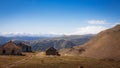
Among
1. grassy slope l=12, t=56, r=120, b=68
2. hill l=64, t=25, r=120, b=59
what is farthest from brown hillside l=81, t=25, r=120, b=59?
grassy slope l=12, t=56, r=120, b=68

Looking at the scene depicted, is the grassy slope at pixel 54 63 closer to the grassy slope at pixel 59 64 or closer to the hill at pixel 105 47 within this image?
the grassy slope at pixel 59 64

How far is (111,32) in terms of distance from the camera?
12925 centimetres

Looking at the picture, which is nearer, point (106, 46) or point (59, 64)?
point (59, 64)

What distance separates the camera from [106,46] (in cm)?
11538

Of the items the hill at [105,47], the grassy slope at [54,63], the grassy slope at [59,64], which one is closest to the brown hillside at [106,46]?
the hill at [105,47]

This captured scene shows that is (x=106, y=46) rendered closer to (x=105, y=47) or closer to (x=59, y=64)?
(x=105, y=47)

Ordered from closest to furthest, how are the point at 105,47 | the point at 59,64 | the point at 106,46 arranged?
the point at 59,64 → the point at 105,47 → the point at 106,46

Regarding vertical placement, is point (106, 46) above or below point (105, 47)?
above

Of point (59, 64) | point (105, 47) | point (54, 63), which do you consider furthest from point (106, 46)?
point (59, 64)

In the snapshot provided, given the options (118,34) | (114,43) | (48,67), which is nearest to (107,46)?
(114,43)

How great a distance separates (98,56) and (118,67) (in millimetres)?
38003

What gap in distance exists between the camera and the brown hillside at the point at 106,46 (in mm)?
106406

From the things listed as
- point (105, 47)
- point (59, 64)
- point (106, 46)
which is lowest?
point (59, 64)

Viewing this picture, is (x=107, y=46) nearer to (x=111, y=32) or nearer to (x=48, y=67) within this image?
(x=111, y=32)
